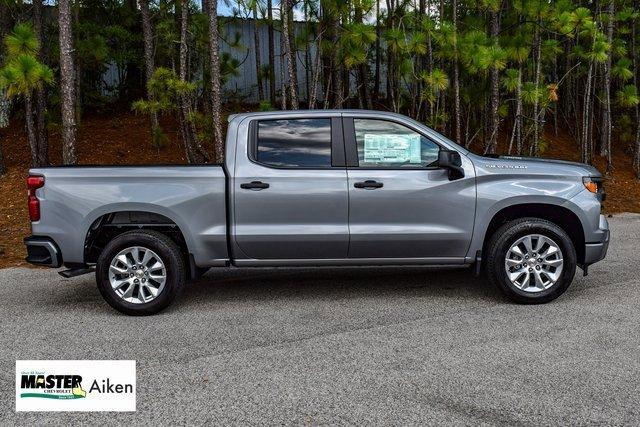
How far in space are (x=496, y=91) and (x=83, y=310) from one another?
1115 cm

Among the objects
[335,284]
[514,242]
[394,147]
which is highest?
[394,147]

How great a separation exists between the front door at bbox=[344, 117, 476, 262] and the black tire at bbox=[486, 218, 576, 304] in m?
0.29

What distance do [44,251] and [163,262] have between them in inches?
42.8

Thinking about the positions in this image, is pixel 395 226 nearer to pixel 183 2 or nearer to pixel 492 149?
pixel 183 2

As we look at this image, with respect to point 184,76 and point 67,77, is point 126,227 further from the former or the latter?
point 184,76

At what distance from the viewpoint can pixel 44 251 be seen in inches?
217

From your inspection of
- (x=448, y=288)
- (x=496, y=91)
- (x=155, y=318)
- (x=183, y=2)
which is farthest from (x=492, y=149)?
(x=155, y=318)

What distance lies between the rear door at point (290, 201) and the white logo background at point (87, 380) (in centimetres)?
176

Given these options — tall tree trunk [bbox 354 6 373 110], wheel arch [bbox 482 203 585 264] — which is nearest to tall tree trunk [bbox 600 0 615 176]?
tall tree trunk [bbox 354 6 373 110]

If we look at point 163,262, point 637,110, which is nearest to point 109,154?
point 163,262

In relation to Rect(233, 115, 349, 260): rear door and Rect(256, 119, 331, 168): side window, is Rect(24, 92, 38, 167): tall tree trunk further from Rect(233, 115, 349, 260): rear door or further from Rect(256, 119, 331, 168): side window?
Rect(233, 115, 349, 260): rear door

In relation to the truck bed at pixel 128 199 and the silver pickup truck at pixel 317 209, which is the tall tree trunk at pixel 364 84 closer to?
the silver pickup truck at pixel 317 209

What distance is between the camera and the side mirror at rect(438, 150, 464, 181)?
5500 millimetres

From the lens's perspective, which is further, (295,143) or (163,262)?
(295,143)
